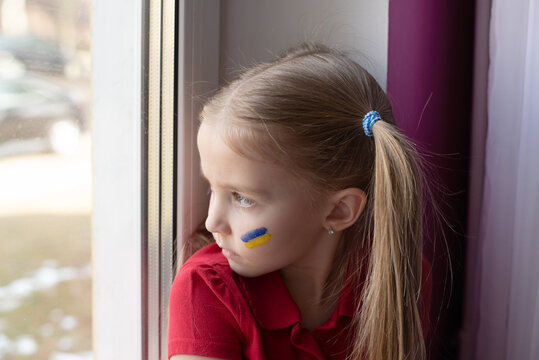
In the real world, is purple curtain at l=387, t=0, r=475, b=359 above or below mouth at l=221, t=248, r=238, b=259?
above

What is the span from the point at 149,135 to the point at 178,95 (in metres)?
0.09

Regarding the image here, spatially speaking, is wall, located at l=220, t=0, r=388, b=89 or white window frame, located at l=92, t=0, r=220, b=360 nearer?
white window frame, located at l=92, t=0, r=220, b=360

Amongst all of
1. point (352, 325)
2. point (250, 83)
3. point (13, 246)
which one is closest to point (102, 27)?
point (250, 83)

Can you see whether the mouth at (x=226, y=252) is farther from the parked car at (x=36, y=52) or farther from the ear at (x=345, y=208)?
the parked car at (x=36, y=52)

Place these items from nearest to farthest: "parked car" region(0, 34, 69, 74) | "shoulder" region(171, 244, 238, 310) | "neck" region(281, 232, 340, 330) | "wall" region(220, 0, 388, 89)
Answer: "parked car" region(0, 34, 69, 74) → "shoulder" region(171, 244, 238, 310) → "neck" region(281, 232, 340, 330) → "wall" region(220, 0, 388, 89)

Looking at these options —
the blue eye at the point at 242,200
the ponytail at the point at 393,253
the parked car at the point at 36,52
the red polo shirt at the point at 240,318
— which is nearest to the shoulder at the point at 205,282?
the red polo shirt at the point at 240,318

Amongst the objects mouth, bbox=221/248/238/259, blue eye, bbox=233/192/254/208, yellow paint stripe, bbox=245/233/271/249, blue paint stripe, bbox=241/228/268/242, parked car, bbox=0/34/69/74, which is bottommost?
mouth, bbox=221/248/238/259

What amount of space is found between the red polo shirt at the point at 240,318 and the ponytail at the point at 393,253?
0.07 metres

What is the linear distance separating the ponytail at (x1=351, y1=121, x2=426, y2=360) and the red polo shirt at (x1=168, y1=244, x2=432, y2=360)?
2.7 inches

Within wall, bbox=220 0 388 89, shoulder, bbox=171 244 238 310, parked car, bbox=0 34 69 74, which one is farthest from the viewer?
wall, bbox=220 0 388 89

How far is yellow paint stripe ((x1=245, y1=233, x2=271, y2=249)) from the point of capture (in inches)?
30.6

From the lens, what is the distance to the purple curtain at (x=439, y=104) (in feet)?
3.16

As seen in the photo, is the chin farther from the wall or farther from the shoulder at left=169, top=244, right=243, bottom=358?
the wall

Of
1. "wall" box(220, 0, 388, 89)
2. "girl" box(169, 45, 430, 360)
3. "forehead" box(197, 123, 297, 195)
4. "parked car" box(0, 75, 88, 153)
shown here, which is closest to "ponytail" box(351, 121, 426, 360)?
"girl" box(169, 45, 430, 360)
